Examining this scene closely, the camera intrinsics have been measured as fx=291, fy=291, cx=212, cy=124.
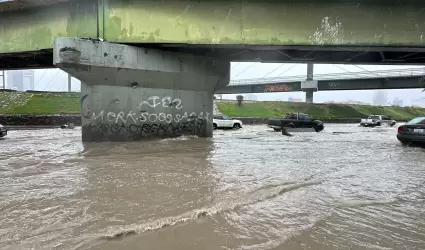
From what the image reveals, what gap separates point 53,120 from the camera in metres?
31.9

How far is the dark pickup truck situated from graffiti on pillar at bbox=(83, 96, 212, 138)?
34.1 feet

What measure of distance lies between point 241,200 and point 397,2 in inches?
554

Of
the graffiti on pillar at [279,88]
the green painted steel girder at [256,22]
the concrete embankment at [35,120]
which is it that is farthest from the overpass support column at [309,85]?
the green painted steel girder at [256,22]

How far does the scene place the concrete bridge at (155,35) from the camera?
559 inches

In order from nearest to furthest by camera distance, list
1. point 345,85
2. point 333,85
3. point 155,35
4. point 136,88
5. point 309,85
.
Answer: point 155,35 < point 136,88 < point 345,85 < point 333,85 < point 309,85

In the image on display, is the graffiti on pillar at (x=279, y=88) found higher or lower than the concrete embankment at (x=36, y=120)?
higher

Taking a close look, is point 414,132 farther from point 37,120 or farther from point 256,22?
point 37,120

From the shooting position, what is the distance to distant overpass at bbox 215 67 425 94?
1921 inches

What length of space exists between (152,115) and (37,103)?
92.3ft

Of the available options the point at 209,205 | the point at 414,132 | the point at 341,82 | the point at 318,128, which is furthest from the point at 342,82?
the point at 209,205

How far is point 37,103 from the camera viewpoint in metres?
37.1

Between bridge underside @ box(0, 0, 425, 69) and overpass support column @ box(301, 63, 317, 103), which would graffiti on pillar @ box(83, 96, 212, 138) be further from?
overpass support column @ box(301, 63, 317, 103)

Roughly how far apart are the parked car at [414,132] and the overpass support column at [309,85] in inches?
1984

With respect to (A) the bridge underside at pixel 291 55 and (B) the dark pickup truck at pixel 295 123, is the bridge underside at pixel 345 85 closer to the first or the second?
(B) the dark pickup truck at pixel 295 123
